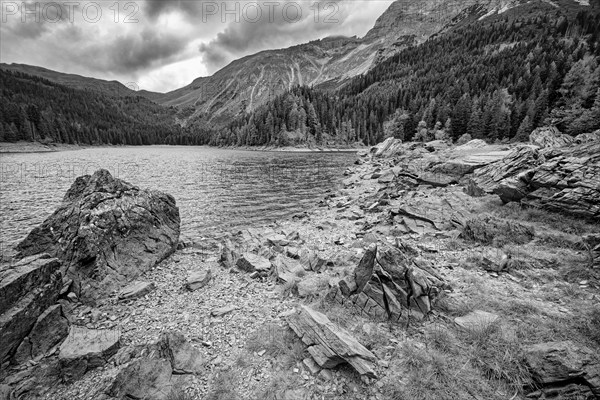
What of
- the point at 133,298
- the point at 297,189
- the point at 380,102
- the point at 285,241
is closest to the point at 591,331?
the point at 285,241

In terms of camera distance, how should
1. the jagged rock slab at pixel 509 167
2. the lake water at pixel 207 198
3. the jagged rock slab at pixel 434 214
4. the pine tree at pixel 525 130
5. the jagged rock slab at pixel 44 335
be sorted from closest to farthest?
1. the jagged rock slab at pixel 44 335
2. the jagged rock slab at pixel 434 214
3. the jagged rock slab at pixel 509 167
4. the lake water at pixel 207 198
5. the pine tree at pixel 525 130

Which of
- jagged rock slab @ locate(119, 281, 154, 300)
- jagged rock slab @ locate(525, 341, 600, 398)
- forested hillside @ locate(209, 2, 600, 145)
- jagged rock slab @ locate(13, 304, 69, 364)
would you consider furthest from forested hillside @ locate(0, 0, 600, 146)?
jagged rock slab @ locate(13, 304, 69, 364)

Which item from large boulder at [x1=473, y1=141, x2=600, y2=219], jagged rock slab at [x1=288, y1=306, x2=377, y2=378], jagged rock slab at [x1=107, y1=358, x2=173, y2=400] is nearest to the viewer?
jagged rock slab at [x1=107, y1=358, x2=173, y2=400]

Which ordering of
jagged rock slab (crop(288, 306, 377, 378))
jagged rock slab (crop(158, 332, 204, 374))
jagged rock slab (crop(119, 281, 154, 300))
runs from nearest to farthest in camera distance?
jagged rock slab (crop(288, 306, 377, 378))
jagged rock slab (crop(158, 332, 204, 374))
jagged rock slab (crop(119, 281, 154, 300))

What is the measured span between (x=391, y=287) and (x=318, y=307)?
2.72 m

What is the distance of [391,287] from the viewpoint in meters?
8.51

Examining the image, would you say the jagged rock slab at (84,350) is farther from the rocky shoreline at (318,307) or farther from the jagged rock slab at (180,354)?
the jagged rock slab at (180,354)

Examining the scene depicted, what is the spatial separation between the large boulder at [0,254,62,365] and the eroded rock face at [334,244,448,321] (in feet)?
32.1

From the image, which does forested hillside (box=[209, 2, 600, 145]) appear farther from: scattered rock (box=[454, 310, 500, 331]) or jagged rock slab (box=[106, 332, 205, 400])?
jagged rock slab (box=[106, 332, 205, 400])

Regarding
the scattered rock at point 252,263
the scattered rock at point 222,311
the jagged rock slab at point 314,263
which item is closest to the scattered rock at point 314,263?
the jagged rock slab at point 314,263

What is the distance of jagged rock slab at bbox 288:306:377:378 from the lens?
20.7 feet

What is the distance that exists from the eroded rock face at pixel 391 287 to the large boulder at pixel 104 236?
11.3 meters

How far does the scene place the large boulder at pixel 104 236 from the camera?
11594mm

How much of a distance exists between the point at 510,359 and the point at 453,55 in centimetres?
25603
